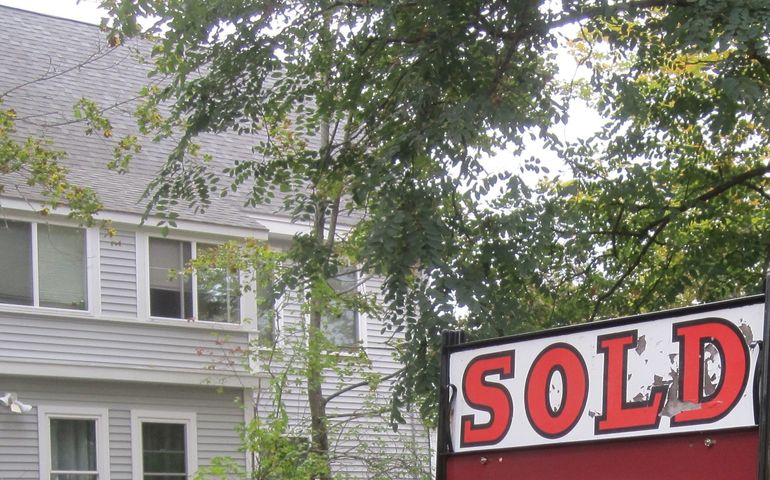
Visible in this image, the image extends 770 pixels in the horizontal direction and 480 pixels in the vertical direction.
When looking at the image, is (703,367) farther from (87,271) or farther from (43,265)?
(87,271)

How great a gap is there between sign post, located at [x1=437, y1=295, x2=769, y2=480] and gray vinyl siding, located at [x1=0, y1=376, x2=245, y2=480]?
12.9 m

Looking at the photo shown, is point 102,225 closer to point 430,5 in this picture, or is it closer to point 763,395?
point 430,5

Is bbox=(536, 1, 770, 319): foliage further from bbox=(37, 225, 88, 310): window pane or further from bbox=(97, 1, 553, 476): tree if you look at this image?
bbox=(37, 225, 88, 310): window pane

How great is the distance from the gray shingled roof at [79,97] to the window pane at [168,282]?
0.57m

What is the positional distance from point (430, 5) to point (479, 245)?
97.1 inches

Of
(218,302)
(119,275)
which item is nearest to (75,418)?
(119,275)

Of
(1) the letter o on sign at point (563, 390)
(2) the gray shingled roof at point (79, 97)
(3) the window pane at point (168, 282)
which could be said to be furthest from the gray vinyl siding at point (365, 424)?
(1) the letter o on sign at point (563, 390)

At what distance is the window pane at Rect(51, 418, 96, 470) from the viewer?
18.2 m

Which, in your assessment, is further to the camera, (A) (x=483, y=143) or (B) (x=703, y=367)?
(A) (x=483, y=143)

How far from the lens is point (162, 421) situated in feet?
63.7

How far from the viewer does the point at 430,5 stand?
12.0 metres

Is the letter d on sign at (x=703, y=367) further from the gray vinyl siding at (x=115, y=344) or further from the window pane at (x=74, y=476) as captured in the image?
the window pane at (x=74, y=476)

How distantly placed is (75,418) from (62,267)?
227 centimetres

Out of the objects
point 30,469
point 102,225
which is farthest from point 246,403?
point 102,225
